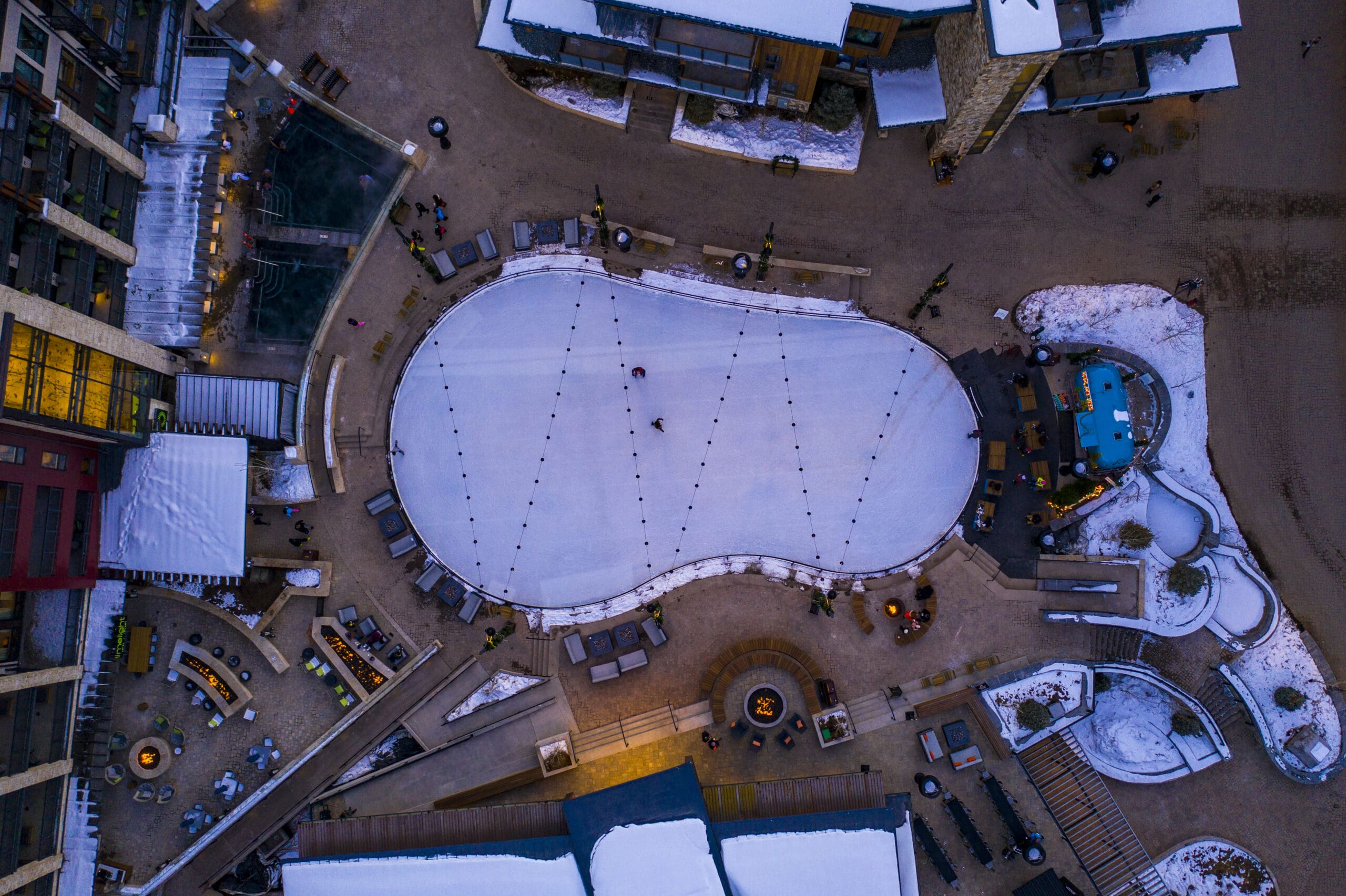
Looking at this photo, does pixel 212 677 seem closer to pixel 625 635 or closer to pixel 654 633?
pixel 625 635

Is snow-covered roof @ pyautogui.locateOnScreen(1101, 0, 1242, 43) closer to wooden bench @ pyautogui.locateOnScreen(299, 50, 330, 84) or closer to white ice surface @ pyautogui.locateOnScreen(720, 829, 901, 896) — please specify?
white ice surface @ pyautogui.locateOnScreen(720, 829, 901, 896)

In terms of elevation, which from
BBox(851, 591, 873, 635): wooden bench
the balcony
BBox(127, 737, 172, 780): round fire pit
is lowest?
BBox(127, 737, 172, 780): round fire pit

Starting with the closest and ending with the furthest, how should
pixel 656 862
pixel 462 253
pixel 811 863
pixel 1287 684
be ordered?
pixel 656 862 → pixel 811 863 → pixel 1287 684 → pixel 462 253

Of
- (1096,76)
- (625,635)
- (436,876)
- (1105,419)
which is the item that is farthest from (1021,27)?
(436,876)

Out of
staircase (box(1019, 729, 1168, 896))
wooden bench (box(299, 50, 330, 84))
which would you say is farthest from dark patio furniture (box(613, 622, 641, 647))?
wooden bench (box(299, 50, 330, 84))

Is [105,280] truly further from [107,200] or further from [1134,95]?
[1134,95]

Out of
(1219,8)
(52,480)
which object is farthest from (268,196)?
(1219,8)
